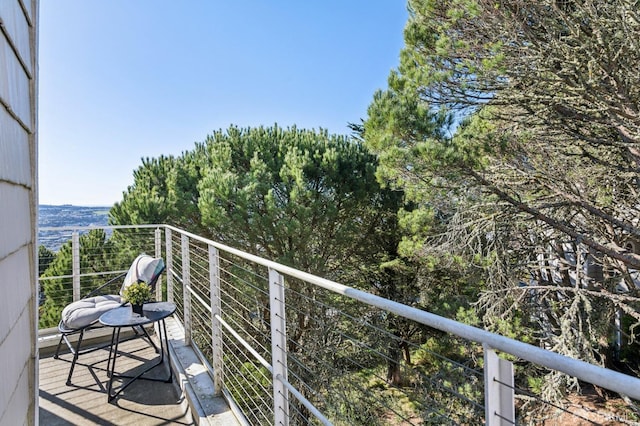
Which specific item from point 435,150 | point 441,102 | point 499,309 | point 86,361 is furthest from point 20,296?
point 499,309

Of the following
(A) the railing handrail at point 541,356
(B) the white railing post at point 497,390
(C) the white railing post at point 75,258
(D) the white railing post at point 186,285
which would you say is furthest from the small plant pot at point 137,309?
(B) the white railing post at point 497,390

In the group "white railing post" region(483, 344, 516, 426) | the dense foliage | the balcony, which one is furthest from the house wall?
the dense foliage

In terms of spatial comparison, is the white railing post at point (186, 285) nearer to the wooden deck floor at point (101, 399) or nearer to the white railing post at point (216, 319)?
the wooden deck floor at point (101, 399)

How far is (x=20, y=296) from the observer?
0.94m

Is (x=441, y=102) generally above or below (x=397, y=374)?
above

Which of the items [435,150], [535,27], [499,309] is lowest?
[499,309]

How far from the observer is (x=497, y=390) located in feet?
2.48

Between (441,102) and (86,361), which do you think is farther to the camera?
(441,102)

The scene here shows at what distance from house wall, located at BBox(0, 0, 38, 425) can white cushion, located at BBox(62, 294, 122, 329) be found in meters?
1.81

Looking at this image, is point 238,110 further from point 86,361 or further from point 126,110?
point 86,361

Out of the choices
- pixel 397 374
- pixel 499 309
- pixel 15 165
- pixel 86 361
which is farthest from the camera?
pixel 397 374

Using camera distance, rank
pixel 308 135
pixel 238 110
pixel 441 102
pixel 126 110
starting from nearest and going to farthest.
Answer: pixel 441 102, pixel 308 135, pixel 126 110, pixel 238 110

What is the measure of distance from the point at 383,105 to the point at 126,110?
9.23m

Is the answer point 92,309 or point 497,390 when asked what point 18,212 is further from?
point 92,309
